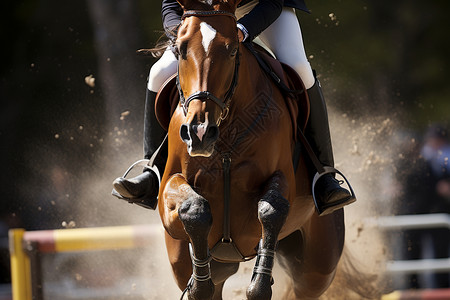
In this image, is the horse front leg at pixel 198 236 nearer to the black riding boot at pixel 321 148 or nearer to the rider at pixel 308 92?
the rider at pixel 308 92

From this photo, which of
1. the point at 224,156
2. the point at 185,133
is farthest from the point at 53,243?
the point at 185,133

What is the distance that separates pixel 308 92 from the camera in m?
4.94

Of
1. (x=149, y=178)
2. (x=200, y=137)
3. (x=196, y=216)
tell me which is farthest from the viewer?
(x=149, y=178)

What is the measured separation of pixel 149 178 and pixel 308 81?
4.10ft

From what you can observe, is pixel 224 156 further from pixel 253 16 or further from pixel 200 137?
pixel 253 16

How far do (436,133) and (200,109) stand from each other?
21.2ft

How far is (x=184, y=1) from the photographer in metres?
3.89

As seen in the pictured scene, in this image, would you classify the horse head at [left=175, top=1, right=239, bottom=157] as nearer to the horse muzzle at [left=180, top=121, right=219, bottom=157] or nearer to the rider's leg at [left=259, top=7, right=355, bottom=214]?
the horse muzzle at [left=180, top=121, right=219, bottom=157]

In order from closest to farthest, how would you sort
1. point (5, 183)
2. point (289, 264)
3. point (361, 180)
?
point (289, 264) → point (361, 180) → point (5, 183)

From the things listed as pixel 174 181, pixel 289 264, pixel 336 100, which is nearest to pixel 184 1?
pixel 174 181

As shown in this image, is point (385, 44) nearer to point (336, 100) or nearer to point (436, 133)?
point (436, 133)

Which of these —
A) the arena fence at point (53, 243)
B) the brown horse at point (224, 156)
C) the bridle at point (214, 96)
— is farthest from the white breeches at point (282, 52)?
the arena fence at point (53, 243)

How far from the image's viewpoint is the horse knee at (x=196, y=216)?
153 inches

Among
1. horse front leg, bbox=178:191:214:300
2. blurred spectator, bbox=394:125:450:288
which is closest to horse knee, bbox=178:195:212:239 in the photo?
horse front leg, bbox=178:191:214:300
